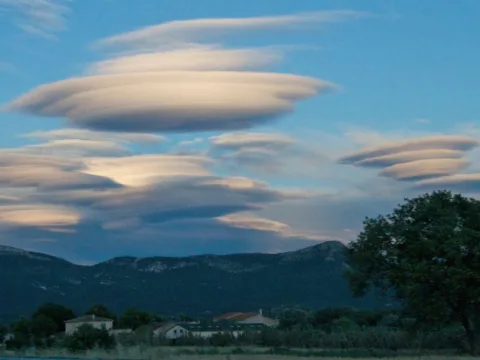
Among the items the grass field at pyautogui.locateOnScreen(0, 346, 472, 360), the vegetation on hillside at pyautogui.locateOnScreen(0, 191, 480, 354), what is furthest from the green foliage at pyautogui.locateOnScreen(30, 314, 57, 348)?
the vegetation on hillside at pyautogui.locateOnScreen(0, 191, 480, 354)

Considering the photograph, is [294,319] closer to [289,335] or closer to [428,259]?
[289,335]

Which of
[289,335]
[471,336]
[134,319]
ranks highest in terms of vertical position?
[134,319]

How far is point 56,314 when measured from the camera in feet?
383

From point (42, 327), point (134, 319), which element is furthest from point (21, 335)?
point (134, 319)

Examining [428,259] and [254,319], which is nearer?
[428,259]

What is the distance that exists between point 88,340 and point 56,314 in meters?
43.7

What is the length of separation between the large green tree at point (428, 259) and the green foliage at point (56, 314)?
6301 centimetres

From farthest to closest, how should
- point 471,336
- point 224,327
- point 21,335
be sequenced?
point 224,327 < point 21,335 < point 471,336

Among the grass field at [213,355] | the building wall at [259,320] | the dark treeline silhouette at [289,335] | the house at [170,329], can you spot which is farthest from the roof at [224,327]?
the grass field at [213,355]

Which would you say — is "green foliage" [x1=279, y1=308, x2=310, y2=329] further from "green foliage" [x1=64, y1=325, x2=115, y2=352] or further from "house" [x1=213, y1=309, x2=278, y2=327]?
Answer: "green foliage" [x1=64, y1=325, x2=115, y2=352]

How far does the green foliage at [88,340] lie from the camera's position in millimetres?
73625

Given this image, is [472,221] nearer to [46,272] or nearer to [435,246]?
[435,246]

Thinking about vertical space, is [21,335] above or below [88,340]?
above

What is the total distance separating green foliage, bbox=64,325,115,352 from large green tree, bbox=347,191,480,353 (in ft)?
80.7
